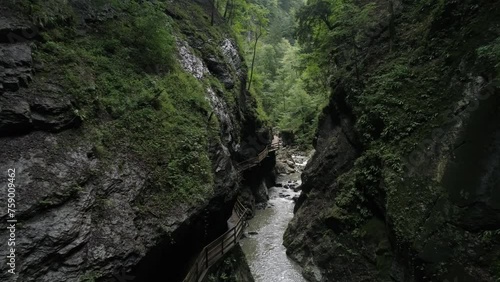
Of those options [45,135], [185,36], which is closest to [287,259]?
[45,135]

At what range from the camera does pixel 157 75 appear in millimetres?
14781

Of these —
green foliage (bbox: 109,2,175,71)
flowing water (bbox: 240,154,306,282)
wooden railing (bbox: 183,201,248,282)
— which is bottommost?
flowing water (bbox: 240,154,306,282)

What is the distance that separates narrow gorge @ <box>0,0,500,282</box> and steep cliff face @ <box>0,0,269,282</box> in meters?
0.05

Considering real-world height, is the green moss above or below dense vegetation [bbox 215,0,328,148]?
below

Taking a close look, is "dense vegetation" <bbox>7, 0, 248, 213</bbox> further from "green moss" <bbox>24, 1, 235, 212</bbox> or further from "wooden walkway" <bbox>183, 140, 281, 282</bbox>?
"wooden walkway" <bbox>183, 140, 281, 282</bbox>

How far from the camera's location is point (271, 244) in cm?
2012

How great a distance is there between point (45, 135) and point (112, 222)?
122 inches

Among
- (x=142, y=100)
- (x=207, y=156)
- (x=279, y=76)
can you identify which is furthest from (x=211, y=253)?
(x=279, y=76)

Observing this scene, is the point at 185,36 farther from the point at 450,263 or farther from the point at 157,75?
the point at 450,263

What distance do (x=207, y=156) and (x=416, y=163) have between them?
807cm

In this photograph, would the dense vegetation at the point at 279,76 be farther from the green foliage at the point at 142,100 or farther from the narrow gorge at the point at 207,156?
the green foliage at the point at 142,100

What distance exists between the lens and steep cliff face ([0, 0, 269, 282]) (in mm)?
7605

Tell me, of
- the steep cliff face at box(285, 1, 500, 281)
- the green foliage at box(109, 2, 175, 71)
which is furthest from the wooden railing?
the green foliage at box(109, 2, 175, 71)

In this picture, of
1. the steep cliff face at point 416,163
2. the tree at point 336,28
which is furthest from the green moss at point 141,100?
the tree at point 336,28
